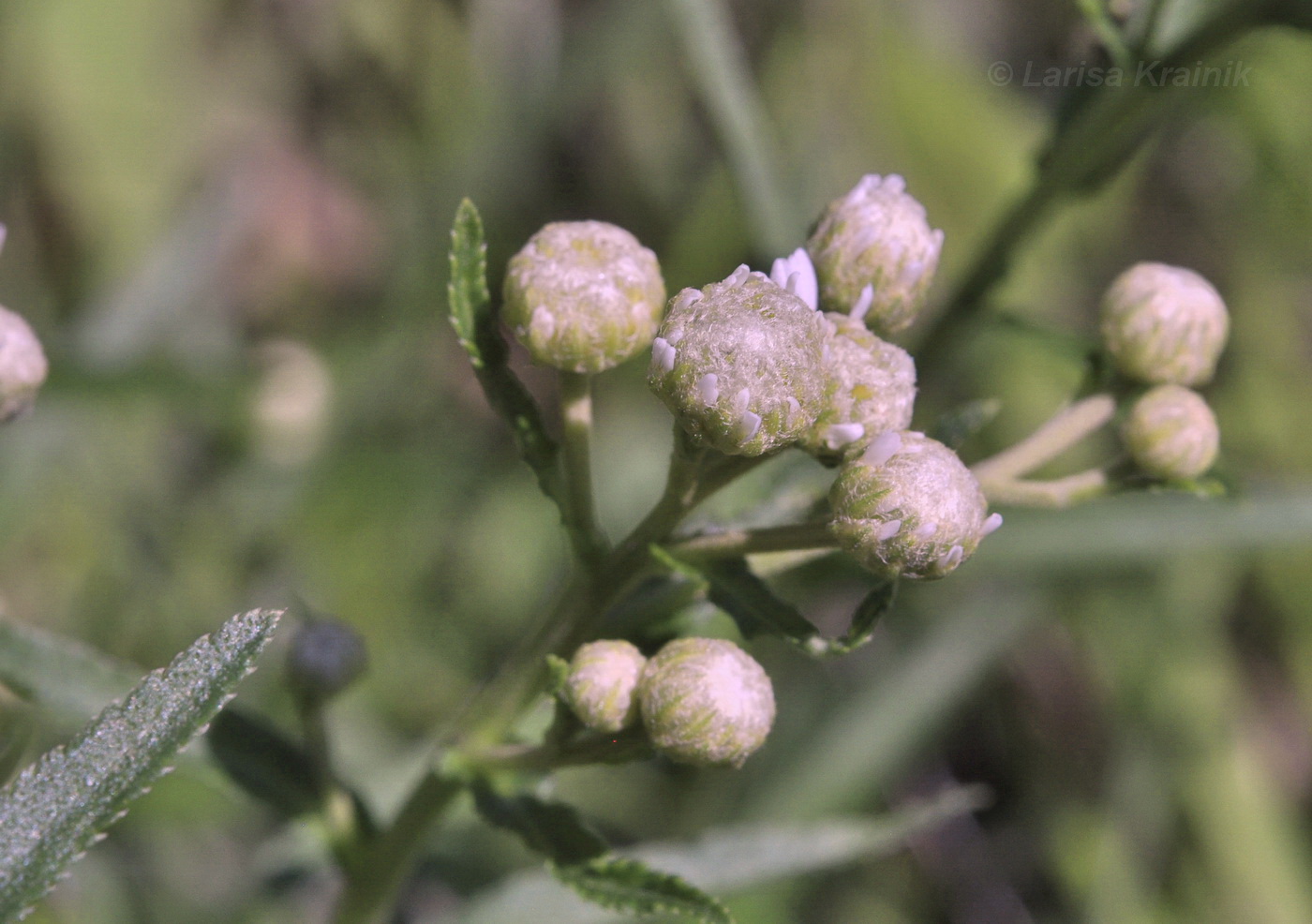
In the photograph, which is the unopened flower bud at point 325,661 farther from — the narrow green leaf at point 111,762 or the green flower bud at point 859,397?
the green flower bud at point 859,397

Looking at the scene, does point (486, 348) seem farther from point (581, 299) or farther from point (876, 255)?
point (876, 255)

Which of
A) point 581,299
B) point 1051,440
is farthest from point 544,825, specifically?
point 1051,440

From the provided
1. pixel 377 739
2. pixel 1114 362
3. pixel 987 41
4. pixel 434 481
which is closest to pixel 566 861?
pixel 1114 362

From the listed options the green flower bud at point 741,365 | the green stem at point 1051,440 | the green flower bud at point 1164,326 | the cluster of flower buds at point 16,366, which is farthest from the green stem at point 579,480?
the green flower bud at point 1164,326

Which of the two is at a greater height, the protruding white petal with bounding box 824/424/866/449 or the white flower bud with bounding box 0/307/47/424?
the white flower bud with bounding box 0/307/47/424

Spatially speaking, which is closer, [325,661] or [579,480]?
[579,480]

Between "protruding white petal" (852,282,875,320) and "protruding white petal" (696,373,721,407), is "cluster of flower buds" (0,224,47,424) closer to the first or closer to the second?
"protruding white petal" (696,373,721,407)

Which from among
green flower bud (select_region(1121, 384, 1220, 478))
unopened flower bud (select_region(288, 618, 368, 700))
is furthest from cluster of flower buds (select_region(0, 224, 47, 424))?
green flower bud (select_region(1121, 384, 1220, 478))

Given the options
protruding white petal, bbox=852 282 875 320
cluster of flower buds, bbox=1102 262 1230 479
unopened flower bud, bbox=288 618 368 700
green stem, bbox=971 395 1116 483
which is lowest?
unopened flower bud, bbox=288 618 368 700
